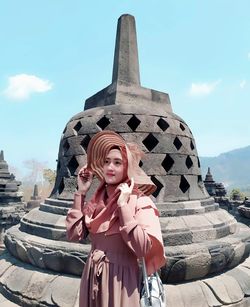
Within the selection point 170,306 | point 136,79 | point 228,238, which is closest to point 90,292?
point 170,306

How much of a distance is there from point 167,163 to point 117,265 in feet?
6.95

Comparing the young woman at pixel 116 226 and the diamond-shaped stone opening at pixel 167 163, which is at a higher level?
the diamond-shaped stone opening at pixel 167 163

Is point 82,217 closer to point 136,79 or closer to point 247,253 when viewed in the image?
point 247,253

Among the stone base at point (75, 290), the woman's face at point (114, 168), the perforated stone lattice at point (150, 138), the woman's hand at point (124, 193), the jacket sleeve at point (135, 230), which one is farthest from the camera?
the perforated stone lattice at point (150, 138)

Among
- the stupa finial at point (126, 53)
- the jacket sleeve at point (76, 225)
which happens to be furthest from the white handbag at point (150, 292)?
the stupa finial at point (126, 53)

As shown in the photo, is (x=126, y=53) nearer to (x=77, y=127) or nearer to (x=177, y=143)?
(x=77, y=127)

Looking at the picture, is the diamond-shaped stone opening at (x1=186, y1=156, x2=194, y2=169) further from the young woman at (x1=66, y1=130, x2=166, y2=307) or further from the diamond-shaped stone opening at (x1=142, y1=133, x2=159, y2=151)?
the young woman at (x1=66, y1=130, x2=166, y2=307)

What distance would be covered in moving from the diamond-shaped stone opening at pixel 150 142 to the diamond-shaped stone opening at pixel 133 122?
8.0 inches

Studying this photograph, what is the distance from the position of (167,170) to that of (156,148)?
310 mm

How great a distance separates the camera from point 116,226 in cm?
158

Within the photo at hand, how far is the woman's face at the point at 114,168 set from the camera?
1.67 metres

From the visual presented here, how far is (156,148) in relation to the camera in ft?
11.3

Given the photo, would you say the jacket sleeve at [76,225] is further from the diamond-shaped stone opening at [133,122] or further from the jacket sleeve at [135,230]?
the diamond-shaped stone opening at [133,122]

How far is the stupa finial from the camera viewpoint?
13.1 ft
